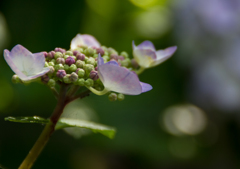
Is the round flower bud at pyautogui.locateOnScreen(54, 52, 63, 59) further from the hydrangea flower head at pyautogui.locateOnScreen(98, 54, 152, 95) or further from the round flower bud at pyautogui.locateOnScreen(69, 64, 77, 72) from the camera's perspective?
the hydrangea flower head at pyautogui.locateOnScreen(98, 54, 152, 95)

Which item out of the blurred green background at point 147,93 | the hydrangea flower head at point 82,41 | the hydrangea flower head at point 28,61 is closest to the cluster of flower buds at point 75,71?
the hydrangea flower head at point 28,61

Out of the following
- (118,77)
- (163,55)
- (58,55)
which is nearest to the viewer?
(118,77)

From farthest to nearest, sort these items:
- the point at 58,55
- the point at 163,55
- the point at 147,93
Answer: the point at 147,93 → the point at 163,55 → the point at 58,55

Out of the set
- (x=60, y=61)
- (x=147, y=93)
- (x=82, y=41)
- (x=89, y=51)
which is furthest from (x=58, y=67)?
(x=147, y=93)

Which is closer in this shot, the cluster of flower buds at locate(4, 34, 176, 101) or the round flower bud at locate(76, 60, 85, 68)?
the cluster of flower buds at locate(4, 34, 176, 101)

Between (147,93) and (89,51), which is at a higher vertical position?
(89,51)

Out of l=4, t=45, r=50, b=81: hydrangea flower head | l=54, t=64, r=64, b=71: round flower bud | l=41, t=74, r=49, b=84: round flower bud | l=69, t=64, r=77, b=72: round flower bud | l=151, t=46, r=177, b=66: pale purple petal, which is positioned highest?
l=4, t=45, r=50, b=81: hydrangea flower head

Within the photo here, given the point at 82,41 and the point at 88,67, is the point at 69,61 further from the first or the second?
the point at 82,41

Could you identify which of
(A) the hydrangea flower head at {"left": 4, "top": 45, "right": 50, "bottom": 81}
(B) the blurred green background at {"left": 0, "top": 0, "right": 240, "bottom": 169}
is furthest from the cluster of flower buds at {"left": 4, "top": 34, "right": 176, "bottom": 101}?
(B) the blurred green background at {"left": 0, "top": 0, "right": 240, "bottom": 169}

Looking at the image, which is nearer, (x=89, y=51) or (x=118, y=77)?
(x=118, y=77)
